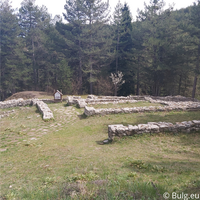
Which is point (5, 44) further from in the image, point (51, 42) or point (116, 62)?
point (116, 62)

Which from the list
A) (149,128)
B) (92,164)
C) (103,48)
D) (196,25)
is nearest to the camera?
(92,164)

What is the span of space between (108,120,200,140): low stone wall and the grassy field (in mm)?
251

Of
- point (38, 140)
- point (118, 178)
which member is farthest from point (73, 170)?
point (38, 140)

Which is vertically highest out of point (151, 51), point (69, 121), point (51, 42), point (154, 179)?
point (51, 42)

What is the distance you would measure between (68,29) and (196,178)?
3035cm

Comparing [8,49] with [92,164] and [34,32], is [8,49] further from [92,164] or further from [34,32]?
[92,164]

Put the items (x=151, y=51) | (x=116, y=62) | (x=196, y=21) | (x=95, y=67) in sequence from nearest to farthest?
(x=196, y=21), (x=151, y=51), (x=116, y=62), (x=95, y=67)

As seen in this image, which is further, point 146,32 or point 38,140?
point 146,32

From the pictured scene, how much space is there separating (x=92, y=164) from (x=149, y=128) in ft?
11.9

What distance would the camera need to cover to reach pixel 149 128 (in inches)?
294

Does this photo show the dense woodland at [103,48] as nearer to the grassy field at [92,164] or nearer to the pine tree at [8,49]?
the pine tree at [8,49]

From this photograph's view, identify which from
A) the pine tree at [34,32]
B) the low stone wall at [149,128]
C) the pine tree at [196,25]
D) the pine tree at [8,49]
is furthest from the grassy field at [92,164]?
the pine tree at [34,32]

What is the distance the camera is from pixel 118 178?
3.84 metres

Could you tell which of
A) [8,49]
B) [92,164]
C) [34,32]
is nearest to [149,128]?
[92,164]
